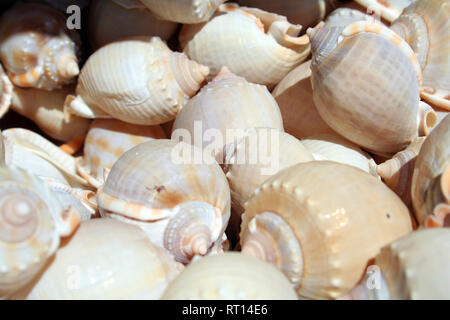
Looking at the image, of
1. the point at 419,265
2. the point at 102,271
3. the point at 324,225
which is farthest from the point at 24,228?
the point at 419,265

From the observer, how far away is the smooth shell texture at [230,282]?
0.67 m

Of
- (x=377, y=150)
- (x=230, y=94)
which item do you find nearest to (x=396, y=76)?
(x=377, y=150)

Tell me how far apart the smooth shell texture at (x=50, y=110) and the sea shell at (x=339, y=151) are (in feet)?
2.19

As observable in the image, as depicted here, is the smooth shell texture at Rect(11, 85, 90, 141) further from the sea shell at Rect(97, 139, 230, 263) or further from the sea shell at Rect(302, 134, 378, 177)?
the sea shell at Rect(302, 134, 378, 177)

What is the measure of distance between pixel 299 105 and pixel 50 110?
2.32 feet

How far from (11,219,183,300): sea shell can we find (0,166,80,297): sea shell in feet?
0.09

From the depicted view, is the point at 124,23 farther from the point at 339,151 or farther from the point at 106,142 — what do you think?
the point at 339,151

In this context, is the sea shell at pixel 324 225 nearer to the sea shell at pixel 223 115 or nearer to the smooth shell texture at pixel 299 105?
the sea shell at pixel 223 115

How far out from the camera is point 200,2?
1.14 metres

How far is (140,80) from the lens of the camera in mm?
1152

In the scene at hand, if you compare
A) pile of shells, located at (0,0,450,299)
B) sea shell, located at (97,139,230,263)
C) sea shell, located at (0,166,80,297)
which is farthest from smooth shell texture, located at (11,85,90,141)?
sea shell, located at (0,166,80,297)

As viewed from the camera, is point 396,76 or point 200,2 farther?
point 200,2
